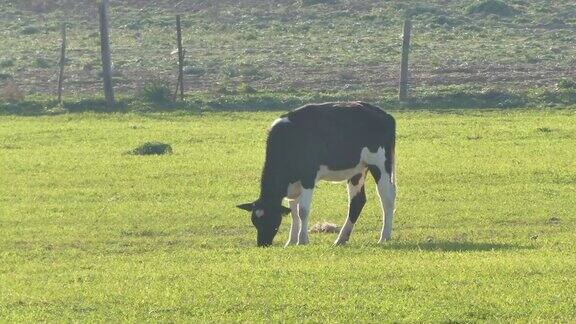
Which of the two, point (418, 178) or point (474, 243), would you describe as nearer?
point (474, 243)

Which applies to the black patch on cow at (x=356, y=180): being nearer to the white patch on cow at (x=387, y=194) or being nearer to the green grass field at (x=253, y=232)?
the white patch on cow at (x=387, y=194)

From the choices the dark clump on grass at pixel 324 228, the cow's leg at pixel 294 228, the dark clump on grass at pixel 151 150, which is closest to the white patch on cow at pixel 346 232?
the cow's leg at pixel 294 228

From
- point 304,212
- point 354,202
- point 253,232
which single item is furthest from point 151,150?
point 304,212

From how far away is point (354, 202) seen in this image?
61.1 feet

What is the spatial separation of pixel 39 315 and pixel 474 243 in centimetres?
655

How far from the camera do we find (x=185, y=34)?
56.9 m

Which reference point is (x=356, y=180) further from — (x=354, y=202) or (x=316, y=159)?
(x=316, y=159)

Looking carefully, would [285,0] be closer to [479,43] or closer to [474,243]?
[479,43]

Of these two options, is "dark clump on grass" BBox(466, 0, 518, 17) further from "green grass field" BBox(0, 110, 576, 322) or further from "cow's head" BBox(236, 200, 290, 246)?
"cow's head" BBox(236, 200, 290, 246)

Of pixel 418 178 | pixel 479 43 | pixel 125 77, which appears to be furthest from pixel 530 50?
pixel 418 178

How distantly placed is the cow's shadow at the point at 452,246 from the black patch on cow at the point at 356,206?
4.31 ft

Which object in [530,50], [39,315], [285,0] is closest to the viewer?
[39,315]

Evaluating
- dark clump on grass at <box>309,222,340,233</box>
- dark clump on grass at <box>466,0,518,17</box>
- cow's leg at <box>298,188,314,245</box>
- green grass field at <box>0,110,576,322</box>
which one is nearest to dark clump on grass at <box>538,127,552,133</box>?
green grass field at <box>0,110,576,322</box>

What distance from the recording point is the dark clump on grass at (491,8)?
58906 mm
